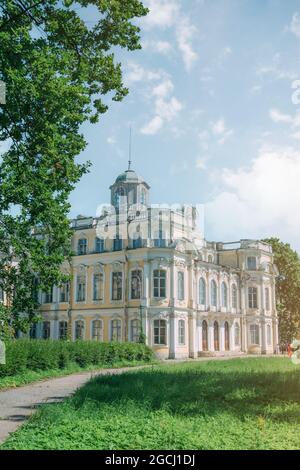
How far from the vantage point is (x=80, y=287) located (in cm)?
3941

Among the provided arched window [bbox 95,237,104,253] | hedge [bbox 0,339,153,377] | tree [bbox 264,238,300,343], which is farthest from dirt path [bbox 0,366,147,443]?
tree [bbox 264,238,300,343]

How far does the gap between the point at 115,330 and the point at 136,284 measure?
12.9ft

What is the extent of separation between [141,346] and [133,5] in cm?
2151

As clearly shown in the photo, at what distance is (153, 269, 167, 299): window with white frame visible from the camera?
35781 millimetres

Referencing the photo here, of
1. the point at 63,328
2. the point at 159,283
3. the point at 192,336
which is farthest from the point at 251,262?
the point at 63,328

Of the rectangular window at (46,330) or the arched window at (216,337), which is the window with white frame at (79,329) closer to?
the rectangular window at (46,330)

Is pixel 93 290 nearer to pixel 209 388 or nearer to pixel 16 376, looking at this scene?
pixel 16 376

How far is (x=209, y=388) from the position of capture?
12258 millimetres

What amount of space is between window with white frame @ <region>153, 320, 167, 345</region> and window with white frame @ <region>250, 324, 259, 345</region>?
517 inches

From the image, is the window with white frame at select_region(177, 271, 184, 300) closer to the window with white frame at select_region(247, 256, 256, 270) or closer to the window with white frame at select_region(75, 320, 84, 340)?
the window with white frame at select_region(75, 320, 84, 340)

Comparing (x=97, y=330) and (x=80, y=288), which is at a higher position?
(x=80, y=288)

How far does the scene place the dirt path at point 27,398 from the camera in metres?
9.79

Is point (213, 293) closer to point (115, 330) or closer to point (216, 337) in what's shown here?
point (216, 337)

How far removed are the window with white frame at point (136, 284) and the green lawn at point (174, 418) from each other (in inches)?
891
